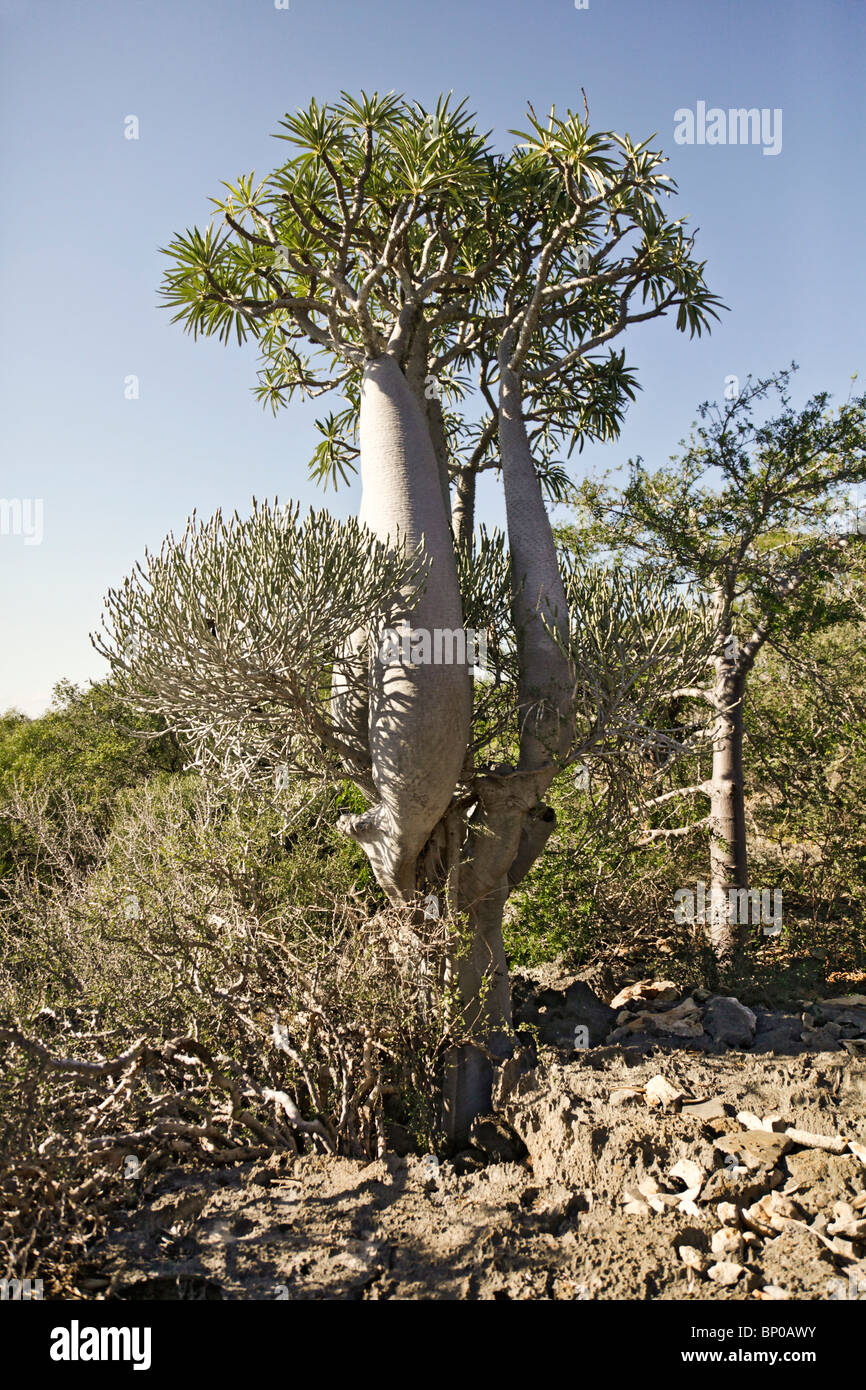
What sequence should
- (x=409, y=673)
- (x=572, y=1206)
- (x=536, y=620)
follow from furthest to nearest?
1. (x=536, y=620)
2. (x=409, y=673)
3. (x=572, y=1206)

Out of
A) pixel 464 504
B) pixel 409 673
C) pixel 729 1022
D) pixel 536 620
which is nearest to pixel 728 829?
pixel 729 1022

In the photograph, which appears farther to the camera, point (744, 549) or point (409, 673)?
point (744, 549)

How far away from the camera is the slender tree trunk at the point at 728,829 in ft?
A: 22.0

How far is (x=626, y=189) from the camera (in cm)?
440

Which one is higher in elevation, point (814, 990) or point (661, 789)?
point (661, 789)

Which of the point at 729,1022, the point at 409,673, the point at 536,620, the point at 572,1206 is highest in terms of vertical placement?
the point at 536,620

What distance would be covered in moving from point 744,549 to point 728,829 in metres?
2.31

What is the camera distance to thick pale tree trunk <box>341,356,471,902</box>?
13.2ft

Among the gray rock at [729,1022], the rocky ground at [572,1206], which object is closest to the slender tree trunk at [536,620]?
the rocky ground at [572,1206]

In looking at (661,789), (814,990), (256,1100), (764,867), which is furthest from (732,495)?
(256,1100)

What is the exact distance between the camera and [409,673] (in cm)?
402

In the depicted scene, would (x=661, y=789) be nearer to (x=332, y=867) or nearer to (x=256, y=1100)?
(x=332, y=867)

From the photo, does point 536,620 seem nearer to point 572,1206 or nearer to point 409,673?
point 409,673

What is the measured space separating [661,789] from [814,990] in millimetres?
2285
